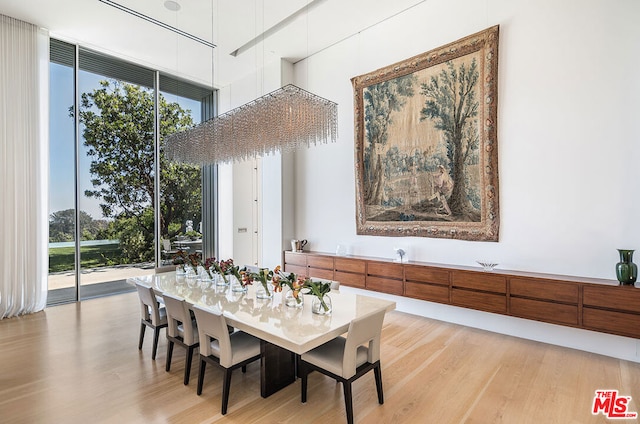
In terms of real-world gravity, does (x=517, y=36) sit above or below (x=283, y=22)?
below

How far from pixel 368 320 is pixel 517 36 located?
372 centimetres

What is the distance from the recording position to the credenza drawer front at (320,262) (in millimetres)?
5316

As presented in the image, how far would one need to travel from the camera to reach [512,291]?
3.53 m

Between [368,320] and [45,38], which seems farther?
[45,38]

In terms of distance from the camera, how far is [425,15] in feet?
14.7

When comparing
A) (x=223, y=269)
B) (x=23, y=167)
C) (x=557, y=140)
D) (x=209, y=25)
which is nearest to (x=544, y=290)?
(x=557, y=140)

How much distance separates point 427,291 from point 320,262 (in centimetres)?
187

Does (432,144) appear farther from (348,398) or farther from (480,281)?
(348,398)

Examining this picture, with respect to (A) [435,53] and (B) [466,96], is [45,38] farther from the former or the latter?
(B) [466,96]

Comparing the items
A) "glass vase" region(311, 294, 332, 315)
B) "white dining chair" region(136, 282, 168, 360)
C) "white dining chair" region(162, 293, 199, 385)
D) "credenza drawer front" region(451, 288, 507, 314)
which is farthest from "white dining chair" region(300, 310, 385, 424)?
"credenza drawer front" region(451, 288, 507, 314)

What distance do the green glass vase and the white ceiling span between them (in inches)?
155

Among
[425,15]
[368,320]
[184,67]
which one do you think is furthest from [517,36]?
[184,67]

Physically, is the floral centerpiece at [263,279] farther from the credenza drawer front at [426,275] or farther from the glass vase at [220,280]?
the credenza drawer front at [426,275]

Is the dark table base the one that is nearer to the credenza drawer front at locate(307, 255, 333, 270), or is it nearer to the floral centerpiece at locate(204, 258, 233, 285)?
the floral centerpiece at locate(204, 258, 233, 285)
